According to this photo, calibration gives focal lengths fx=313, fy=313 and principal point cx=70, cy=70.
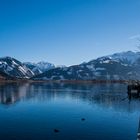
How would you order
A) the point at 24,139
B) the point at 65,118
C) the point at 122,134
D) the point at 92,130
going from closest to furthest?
the point at 24,139 < the point at 122,134 < the point at 92,130 < the point at 65,118

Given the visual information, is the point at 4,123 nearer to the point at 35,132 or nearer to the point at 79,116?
the point at 35,132

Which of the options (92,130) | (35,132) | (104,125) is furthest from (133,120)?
(35,132)

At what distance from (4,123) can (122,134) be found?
70.7 ft

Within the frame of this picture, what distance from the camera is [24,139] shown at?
42.9 metres

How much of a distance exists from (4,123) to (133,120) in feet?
79.7

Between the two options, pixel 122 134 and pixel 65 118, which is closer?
pixel 122 134

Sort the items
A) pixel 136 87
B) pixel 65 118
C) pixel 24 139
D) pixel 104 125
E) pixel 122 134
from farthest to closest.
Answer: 1. pixel 136 87
2. pixel 65 118
3. pixel 104 125
4. pixel 122 134
5. pixel 24 139

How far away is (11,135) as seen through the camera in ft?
150

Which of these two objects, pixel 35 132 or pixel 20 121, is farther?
pixel 20 121

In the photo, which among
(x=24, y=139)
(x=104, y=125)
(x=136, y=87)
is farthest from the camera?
(x=136, y=87)

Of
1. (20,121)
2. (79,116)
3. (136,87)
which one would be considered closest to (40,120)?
(20,121)

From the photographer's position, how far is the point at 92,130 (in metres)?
50.2

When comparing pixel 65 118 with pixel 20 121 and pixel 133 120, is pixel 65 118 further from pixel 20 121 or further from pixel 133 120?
pixel 133 120

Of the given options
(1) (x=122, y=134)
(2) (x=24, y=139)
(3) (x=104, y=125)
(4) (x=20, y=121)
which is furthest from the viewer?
(4) (x=20, y=121)
